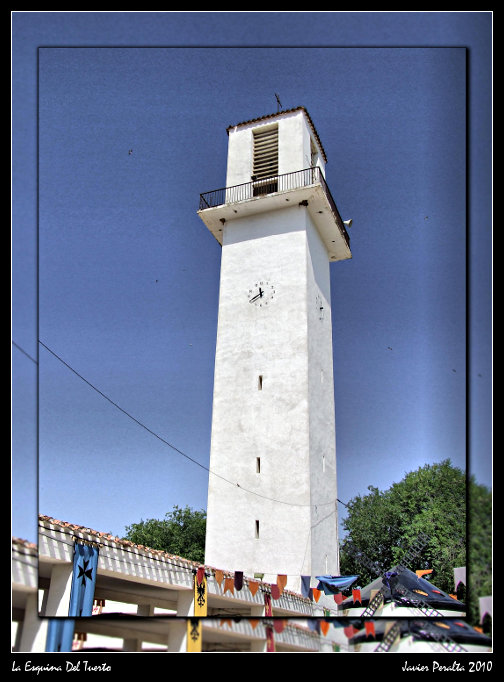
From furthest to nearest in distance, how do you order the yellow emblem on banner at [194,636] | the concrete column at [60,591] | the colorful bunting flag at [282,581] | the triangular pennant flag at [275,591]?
the colorful bunting flag at [282,581]
the triangular pennant flag at [275,591]
the concrete column at [60,591]
the yellow emblem on banner at [194,636]

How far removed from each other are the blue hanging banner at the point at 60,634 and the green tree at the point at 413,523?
21.4 meters

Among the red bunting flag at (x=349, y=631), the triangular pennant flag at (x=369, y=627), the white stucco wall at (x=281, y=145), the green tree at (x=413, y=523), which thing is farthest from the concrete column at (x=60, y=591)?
the green tree at (x=413, y=523)

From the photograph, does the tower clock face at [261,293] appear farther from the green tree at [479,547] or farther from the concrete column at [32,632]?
the concrete column at [32,632]

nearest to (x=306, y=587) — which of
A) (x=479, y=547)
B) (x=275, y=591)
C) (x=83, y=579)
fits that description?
(x=275, y=591)

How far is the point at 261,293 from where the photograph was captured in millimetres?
19453

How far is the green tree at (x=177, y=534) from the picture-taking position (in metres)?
33.3

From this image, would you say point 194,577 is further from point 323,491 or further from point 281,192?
point 281,192

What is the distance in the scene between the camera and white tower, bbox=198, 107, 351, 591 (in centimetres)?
1644

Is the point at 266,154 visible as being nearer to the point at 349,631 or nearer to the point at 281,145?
the point at 281,145

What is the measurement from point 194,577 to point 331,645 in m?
5.29

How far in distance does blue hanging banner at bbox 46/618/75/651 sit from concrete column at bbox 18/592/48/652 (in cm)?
7

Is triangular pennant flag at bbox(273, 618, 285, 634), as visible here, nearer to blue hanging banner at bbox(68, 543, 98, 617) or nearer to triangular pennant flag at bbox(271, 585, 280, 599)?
blue hanging banner at bbox(68, 543, 98, 617)

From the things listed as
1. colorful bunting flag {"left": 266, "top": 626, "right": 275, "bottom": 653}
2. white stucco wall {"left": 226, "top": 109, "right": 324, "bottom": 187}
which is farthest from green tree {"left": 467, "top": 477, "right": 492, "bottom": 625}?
white stucco wall {"left": 226, "top": 109, "right": 324, "bottom": 187}
